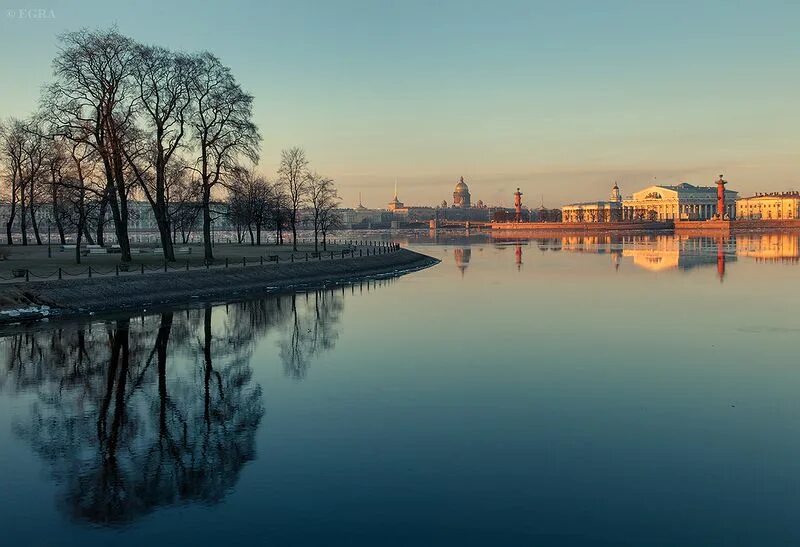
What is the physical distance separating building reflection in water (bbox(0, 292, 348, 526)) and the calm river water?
0.09 m

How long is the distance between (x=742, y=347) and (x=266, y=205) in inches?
3107

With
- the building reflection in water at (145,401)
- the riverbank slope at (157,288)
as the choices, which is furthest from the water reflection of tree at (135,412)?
the riverbank slope at (157,288)

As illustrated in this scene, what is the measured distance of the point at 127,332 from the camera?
34.2 m

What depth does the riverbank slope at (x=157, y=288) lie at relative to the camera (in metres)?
38.9

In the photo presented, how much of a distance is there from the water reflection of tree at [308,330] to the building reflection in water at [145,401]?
87mm

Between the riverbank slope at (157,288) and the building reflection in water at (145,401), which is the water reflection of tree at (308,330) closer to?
the building reflection in water at (145,401)

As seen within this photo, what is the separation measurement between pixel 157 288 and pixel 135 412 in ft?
90.8

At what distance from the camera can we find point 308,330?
117ft

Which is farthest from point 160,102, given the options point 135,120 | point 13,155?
point 13,155

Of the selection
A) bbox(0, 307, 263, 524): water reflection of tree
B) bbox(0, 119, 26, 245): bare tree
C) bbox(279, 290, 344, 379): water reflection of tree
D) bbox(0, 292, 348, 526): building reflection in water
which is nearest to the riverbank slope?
bbox(0, 292, 348, 526): building reflection in water

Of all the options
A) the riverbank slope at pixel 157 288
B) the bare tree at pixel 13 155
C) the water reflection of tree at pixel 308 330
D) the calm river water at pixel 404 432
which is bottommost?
the calm river water at pixel 404 432

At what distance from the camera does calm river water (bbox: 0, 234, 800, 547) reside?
43.2 feet

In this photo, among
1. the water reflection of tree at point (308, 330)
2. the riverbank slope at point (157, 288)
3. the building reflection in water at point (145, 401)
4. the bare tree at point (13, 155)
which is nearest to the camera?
the building reflection in water at point (145, 401)

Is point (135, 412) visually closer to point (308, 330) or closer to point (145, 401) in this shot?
point (145, 401)
